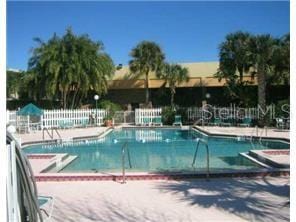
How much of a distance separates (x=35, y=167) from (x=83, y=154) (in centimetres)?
478

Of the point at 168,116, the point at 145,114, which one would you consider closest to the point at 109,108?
the point at 145,114

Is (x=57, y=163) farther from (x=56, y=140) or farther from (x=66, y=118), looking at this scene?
(x=66, y=118)

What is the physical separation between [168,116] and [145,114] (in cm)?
175

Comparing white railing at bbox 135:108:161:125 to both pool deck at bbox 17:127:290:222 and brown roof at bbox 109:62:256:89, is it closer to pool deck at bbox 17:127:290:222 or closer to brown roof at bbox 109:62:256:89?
brown roof at bbox 109:62:256:89

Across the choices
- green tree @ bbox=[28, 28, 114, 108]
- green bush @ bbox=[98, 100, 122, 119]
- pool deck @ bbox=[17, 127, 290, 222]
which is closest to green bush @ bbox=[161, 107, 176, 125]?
green bush @ bbox=[98, 100, 122, 119]

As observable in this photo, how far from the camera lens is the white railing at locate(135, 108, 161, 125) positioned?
2861 centimetres

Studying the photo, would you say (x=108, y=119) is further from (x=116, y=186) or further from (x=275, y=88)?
(x=116, y=186)

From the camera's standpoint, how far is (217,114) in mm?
26281

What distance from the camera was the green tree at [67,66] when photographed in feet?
92.5

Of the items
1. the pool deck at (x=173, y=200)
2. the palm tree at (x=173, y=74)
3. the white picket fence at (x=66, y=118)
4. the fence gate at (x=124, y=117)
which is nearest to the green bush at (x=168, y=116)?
the fence gate at (x=124, y=117)

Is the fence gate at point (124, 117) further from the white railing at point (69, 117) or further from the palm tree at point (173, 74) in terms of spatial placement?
the palm tree at point (173, 74)

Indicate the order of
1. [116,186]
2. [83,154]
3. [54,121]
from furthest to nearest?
[54,121], [83,154], [116,186]
